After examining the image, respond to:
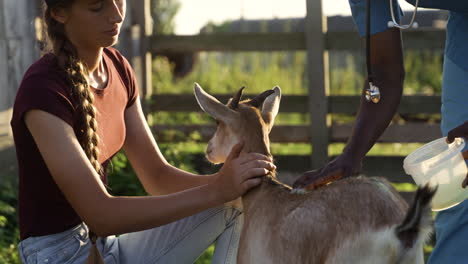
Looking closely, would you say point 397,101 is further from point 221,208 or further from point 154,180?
point 154,180

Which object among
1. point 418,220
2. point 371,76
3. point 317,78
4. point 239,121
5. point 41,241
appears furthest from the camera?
point 317,78

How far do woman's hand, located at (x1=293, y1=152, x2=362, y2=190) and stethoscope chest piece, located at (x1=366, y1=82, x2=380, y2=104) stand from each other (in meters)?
0.28

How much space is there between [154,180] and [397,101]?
1.29m

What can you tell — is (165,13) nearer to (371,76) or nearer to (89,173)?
(371,76)

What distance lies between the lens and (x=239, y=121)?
4.07 m

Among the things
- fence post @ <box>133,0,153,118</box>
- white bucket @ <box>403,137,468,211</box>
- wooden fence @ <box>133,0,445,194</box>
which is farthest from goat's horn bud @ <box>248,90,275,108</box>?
fence post @ <box>133,0,153,118</box>

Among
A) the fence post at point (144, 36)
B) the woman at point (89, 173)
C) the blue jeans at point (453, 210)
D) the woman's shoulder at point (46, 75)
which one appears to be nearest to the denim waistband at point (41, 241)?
the woman at point (89, 173)

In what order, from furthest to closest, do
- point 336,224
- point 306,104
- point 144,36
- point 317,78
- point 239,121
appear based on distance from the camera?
point 144,36, point 306,104, point 317,78, point 239,121, point 336,224

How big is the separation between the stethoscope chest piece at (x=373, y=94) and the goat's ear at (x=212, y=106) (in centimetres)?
62

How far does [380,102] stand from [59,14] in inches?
58.4

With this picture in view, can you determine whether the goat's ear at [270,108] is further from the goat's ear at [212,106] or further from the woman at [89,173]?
the woman at [89,173]

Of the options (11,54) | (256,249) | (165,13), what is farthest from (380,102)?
(165,13)

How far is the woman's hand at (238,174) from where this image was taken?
362 centimetres

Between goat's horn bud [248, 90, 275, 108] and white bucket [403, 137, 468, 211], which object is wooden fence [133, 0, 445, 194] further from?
white bucket [403, 137, 468, 211]
